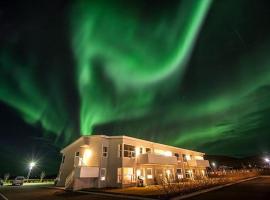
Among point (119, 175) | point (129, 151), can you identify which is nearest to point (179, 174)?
point (129, 151)

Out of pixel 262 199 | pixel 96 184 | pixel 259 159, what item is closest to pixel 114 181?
pixel 96 184

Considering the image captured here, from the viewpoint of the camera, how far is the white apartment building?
26.0 metres

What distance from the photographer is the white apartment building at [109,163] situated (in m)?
26.0

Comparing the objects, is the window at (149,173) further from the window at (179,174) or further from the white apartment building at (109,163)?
the window at (179,174)

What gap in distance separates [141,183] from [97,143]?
861 cm

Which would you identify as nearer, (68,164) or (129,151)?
(129,151)

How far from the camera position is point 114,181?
26.2 meters

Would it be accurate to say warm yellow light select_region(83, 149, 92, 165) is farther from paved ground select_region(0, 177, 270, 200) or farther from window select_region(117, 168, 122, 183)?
paved ground select_region(0, 177, 270, 200)

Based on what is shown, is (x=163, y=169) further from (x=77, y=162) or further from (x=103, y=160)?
(x=77, y=162)

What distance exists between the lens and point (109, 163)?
27.4m

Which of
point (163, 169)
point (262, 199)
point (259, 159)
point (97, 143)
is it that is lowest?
point (262, 199)

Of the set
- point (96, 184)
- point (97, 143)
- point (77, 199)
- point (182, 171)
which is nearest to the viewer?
point (77, 199)

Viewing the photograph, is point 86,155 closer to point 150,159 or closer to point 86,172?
point 86,172

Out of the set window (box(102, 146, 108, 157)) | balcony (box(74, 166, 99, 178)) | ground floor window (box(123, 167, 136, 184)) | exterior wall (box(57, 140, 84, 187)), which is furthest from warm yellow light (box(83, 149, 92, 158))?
ground floor window (box(123, 167, 136, 184))
